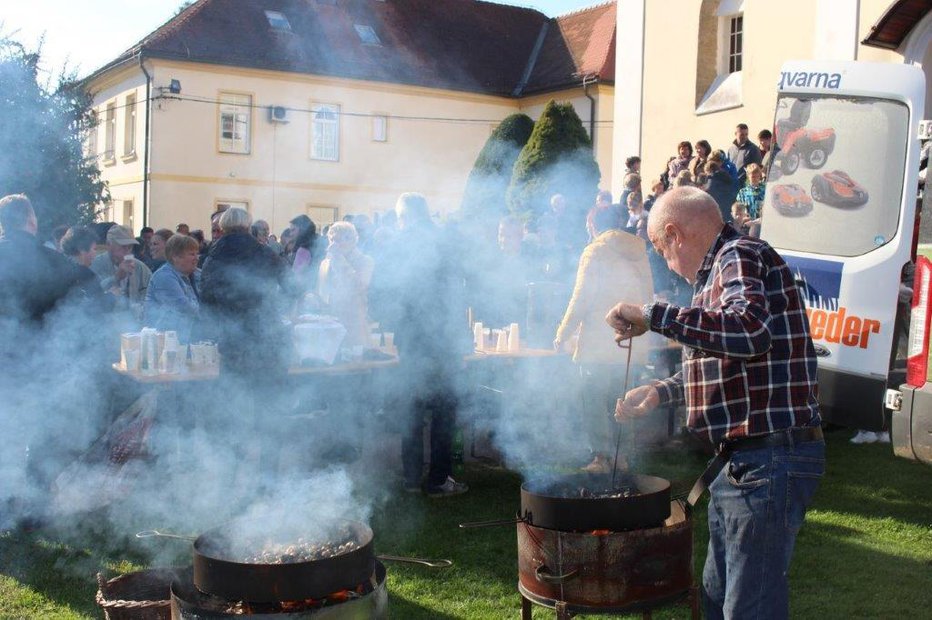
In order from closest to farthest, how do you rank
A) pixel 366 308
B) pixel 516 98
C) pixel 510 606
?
pixel 510 606
pixel 366 308
pixel 516 98

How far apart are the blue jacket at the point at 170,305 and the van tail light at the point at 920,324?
4.60 metres

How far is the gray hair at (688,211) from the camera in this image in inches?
120

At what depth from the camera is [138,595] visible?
3883 millimetres

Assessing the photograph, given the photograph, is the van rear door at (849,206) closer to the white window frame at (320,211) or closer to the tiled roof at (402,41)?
the tiled roof at (402,41)

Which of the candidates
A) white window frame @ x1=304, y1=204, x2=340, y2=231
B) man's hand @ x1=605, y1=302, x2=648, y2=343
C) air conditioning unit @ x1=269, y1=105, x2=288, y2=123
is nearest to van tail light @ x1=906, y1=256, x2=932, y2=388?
man's hand @ x1=605, y1=302, x2=648, y2=343

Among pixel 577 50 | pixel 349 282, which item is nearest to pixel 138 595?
pixel 349 282

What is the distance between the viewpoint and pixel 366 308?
23.5 ft

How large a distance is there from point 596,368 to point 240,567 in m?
3.97

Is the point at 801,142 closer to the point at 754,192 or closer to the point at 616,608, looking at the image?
the point at 754,192

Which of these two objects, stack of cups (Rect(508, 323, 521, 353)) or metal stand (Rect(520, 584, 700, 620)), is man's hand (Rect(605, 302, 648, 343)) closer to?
metal stand (Rect(520, 584, 700, 620))

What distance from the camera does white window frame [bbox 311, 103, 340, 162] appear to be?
2581cm

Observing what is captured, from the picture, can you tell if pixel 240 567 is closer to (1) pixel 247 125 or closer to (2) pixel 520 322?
(2) pixel 520 322

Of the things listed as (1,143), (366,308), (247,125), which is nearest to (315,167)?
(247,125)

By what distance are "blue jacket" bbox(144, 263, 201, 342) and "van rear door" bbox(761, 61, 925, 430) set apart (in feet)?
13.9
